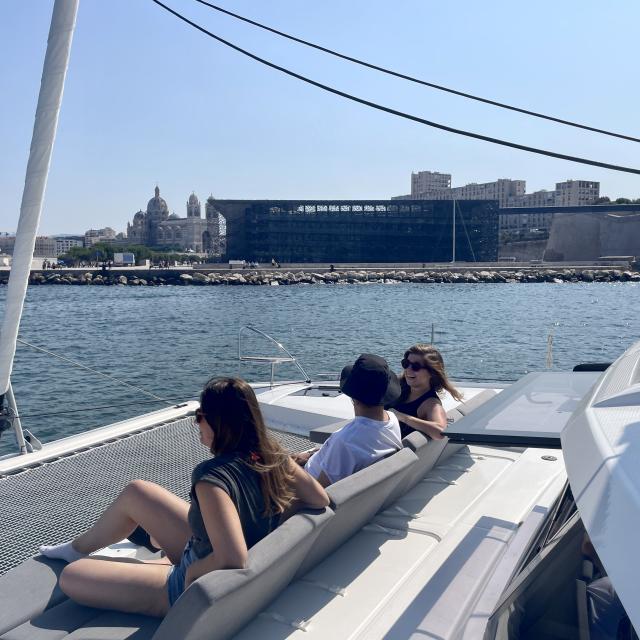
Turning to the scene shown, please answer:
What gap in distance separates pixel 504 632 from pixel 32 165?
3.70 meters

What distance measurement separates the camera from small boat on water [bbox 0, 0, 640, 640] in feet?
5.17

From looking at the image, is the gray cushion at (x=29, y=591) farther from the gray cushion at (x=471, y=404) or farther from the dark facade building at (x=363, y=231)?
the dark facade building at (x=363, y=231)

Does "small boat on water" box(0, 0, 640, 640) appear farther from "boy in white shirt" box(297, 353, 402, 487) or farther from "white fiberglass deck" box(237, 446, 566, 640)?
"boy in white shirt" box(297, 353, 402, 487)

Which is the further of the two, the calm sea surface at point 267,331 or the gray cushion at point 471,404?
the calm sea surface at point 267,331

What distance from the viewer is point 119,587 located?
2.66m

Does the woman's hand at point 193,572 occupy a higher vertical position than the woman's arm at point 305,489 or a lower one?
lower

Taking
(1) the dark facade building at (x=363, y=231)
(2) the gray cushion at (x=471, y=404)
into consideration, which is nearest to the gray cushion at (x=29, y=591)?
(2) the gray cushion at (x=471, y=404)

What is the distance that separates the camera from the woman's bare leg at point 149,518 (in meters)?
2.96

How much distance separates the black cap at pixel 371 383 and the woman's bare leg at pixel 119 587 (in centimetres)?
125

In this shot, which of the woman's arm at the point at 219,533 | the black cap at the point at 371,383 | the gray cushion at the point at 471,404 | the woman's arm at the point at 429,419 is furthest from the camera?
the gray cushion at the point at 471,404

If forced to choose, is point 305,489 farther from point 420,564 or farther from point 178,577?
point 420,564

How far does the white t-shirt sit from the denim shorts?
1061 millimetres

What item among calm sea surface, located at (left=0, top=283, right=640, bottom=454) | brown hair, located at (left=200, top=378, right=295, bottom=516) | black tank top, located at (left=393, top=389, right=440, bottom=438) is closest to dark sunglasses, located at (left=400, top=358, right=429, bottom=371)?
black tank top, located at (left=393, top=389, right=440, bottom=438)

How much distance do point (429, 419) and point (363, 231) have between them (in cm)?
10357
